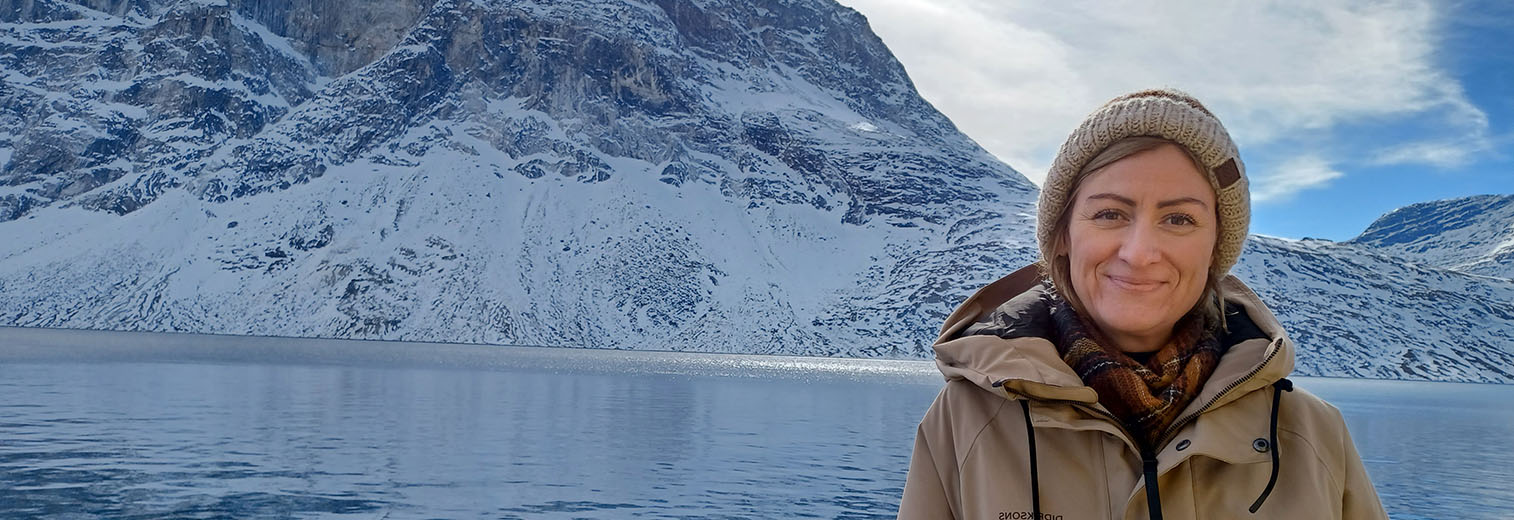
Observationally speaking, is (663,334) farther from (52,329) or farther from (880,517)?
(880,517)

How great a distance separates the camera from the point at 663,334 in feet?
505

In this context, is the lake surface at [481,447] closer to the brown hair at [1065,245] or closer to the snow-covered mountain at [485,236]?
the brown hair at [1065,245]

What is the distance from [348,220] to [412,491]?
508 feet

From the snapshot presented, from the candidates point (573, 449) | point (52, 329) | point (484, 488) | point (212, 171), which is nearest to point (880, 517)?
point (484, 488)

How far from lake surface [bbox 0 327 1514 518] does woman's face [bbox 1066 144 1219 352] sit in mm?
22853

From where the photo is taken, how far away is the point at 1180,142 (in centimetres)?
266

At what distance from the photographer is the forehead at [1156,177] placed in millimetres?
2652

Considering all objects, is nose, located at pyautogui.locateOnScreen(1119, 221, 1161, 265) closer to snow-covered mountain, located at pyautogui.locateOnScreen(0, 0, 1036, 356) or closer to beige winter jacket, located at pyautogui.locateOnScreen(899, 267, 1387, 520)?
beige winter jacket, located at pyautogui.locateOnScreen(899, 267, 1387, 520)

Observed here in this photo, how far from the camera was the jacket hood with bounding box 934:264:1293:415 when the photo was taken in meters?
2.35

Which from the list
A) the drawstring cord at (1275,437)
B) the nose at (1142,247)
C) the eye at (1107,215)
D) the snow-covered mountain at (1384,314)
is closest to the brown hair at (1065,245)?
the eye at (1107,215)

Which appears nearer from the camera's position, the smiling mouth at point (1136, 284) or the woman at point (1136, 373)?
the woman at point (1136, 373)

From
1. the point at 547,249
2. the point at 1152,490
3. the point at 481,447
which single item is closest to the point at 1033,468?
the point at 1152,490

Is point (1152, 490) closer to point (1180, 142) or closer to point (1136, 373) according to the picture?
point (1136, 373)

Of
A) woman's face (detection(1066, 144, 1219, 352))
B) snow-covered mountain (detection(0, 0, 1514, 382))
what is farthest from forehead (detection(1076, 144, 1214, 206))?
snow-covered mountain (detection(0, 0, 1514, 382))
